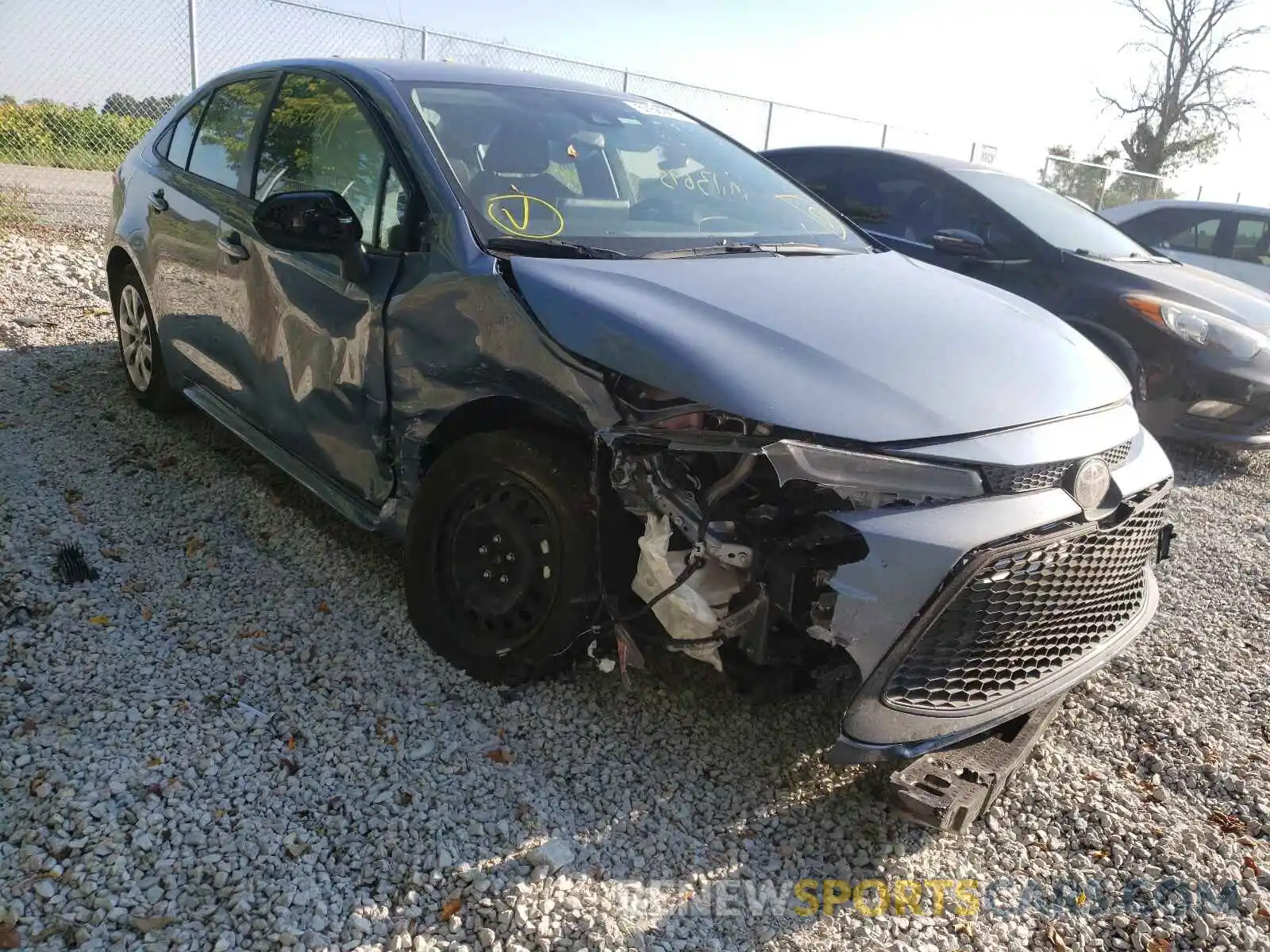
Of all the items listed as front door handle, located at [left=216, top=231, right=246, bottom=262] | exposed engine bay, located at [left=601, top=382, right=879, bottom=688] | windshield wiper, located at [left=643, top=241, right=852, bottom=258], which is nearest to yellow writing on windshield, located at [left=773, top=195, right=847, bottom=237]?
windshield wiper, located at [left=643, top=241, right=852, bottom=258]

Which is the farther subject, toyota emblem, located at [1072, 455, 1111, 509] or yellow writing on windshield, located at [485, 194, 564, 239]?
yellow writing on windshield, located at [485, 194, 564, 239]

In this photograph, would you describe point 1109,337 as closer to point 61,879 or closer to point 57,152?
point 61,879

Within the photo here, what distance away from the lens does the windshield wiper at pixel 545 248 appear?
2754mm

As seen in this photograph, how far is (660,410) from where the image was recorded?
91.5 inches

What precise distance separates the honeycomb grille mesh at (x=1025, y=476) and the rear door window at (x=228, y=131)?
312 centimetres

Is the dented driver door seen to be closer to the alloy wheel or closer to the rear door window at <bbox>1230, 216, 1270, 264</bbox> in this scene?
the alloy wheel

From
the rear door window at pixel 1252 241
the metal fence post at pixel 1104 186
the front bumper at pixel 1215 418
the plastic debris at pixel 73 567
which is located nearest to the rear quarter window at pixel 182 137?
the plastic debris at pixel 73 567

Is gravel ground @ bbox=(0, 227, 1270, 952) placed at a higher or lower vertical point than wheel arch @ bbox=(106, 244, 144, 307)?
lower

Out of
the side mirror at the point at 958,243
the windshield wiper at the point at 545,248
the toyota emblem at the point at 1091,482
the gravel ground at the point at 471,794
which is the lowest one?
the gravel ground at the point at 471,794

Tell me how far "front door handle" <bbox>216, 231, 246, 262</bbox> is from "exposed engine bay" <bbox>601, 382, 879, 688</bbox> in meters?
2.00

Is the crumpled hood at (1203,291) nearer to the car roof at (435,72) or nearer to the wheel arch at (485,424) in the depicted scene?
the car roof at (435,72)

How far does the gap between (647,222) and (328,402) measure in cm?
124

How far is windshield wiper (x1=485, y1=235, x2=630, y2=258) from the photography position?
2.75m

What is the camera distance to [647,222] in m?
3.20
